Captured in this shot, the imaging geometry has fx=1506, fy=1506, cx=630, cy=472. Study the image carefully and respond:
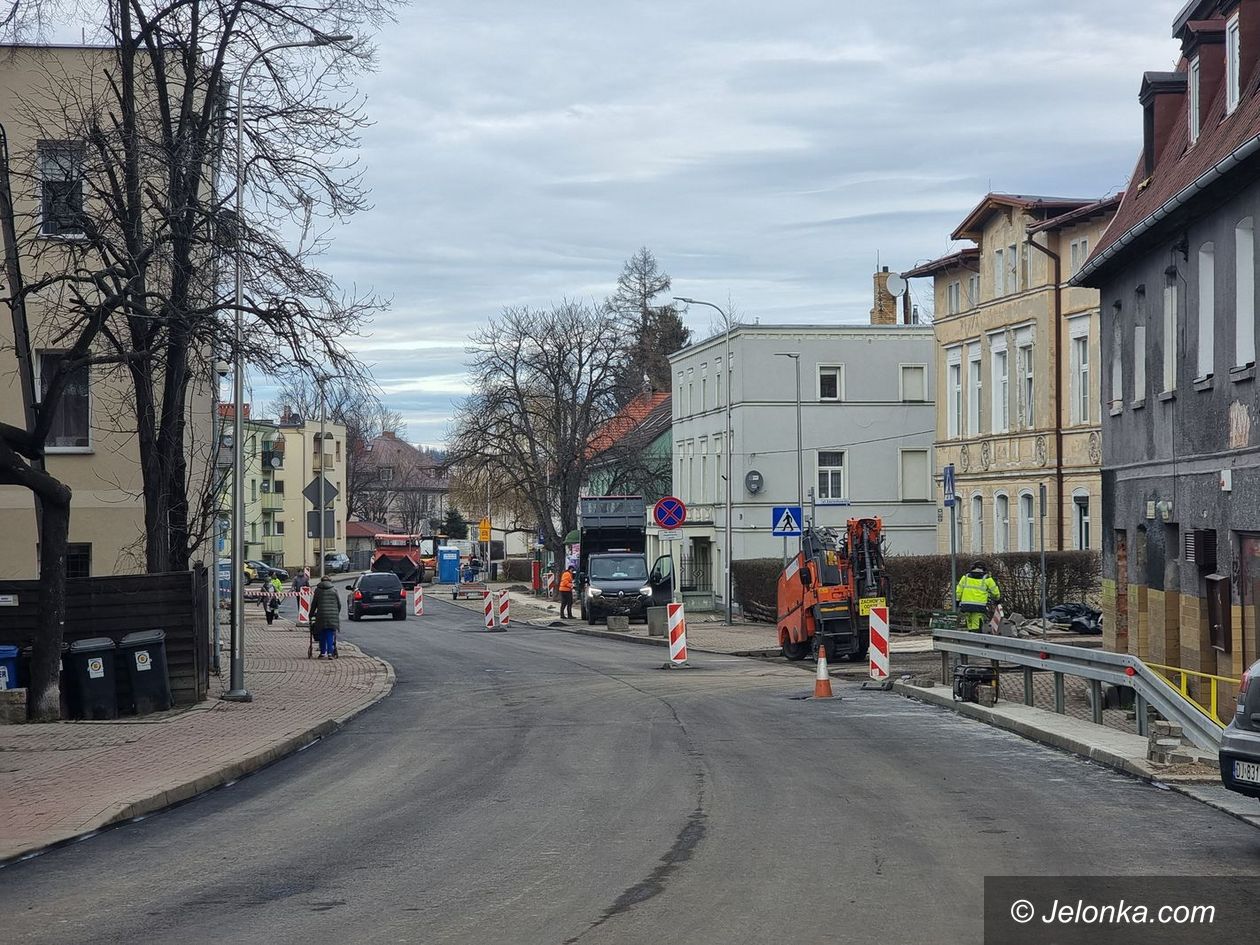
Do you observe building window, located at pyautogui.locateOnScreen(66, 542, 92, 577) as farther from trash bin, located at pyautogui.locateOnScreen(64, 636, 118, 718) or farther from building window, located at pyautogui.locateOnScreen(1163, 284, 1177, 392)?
building window, located at pyautogui.locateOnScreen(1163, 284, 1177, 392)

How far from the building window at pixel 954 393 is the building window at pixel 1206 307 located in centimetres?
2820

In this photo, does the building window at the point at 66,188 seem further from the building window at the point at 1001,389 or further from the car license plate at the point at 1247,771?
the building window at the point at 1001,389

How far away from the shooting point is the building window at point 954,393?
47969 mm

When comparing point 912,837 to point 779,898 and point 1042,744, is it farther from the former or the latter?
point 1042,744

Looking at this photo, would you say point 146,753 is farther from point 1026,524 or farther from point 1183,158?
point 1026,524

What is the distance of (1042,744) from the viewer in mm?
15727

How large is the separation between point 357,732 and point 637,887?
Answer: 34.1ft

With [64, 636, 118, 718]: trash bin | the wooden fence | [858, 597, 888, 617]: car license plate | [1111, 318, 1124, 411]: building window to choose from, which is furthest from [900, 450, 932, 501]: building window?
[64, 636, 118, 718]: trash bin

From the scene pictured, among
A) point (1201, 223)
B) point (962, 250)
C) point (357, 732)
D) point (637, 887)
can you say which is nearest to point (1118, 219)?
point (1201, 223)

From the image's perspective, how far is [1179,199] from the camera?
18.8 meters

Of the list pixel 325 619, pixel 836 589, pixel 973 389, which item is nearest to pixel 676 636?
pixel 836 589

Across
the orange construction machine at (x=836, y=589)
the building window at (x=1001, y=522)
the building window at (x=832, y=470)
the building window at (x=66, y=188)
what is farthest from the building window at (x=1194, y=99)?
the building window at (x=832, y=470)

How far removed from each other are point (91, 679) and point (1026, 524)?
29.8m

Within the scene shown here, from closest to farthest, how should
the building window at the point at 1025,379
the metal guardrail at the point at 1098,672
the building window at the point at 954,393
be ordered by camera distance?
1. the metal guardrail at the point at 1098,672
2. the building window at the point at 1025,379
3. the building window at the point at 954,393
